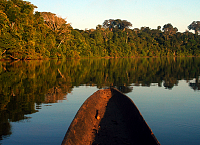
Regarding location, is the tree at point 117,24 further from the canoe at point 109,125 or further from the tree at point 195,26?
the canoe at point 109,125

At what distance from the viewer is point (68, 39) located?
74812mm

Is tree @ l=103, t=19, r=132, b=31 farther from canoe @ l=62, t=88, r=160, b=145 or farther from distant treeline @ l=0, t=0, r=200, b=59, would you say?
canoe @ l=62, t=88, r=160, b=145

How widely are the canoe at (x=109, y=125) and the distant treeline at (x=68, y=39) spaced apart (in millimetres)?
37076

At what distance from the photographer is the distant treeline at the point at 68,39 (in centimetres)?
4531

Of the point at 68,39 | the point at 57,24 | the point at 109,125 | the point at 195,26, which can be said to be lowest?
the point at 109,125

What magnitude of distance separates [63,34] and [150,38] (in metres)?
74.1

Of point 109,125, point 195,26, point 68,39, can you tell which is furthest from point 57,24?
point 195,26

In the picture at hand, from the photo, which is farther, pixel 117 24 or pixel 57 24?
pixel 117 24

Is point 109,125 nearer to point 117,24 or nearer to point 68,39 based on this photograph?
point 68,39

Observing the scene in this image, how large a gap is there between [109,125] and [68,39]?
7085cm

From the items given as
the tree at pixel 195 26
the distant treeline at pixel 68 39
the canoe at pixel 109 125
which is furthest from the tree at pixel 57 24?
the tree at pixel 195 26

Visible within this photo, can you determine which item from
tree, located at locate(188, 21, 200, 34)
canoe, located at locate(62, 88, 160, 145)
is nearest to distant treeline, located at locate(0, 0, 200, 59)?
tree, located at locate(188, 21, 200, 34)

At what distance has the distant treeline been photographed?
45.3 m

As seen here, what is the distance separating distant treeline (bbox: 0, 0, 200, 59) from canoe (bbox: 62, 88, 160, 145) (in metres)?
37.1
